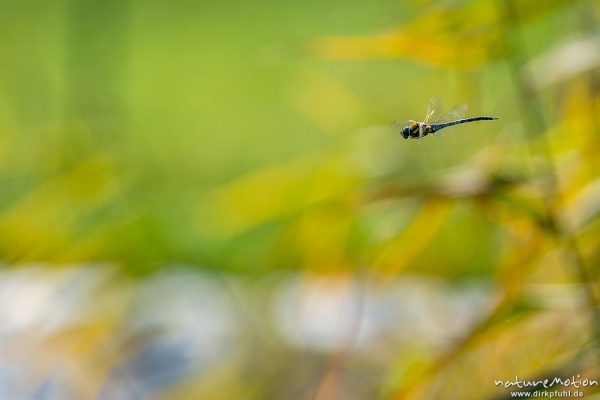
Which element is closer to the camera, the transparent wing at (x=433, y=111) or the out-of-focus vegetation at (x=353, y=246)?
the transparent wing at (x=433, y=111)

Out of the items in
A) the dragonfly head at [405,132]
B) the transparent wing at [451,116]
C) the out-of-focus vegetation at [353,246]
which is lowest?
the out-of-focus vegetation at [353,246]

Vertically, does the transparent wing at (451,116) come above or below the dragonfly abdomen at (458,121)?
above

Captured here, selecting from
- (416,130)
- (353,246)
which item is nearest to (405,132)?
(416,130)

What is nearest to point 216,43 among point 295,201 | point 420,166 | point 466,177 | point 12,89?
point 12,89

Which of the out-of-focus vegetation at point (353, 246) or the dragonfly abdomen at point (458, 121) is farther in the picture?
the out-of-focus vegetation at point (353, 246)

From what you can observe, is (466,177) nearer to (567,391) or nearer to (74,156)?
(567,391)

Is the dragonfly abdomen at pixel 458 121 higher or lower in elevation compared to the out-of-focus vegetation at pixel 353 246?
higher
